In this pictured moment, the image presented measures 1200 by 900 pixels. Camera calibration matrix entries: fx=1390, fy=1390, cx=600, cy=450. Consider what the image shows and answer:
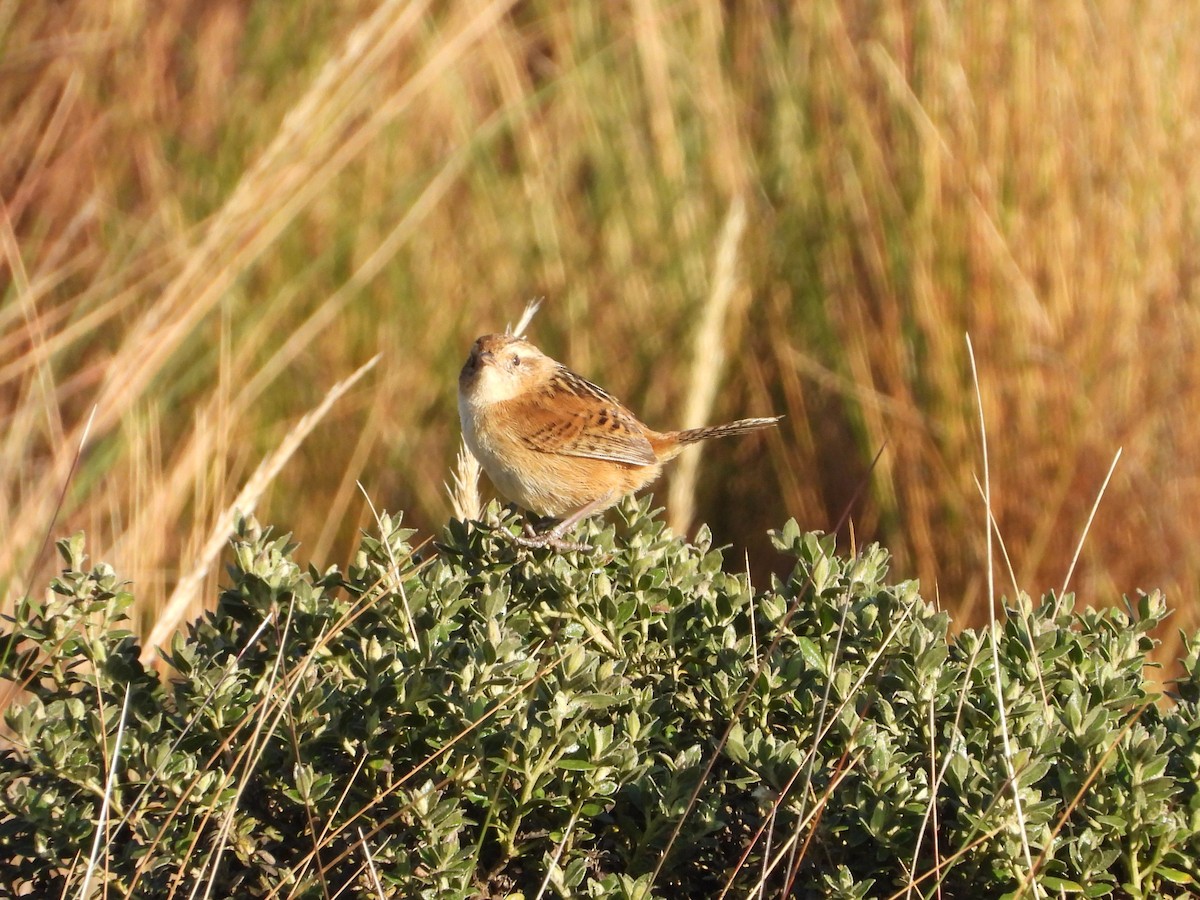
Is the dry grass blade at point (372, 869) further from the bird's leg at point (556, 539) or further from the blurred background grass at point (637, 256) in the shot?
the blurred background grass at point (637, 256)

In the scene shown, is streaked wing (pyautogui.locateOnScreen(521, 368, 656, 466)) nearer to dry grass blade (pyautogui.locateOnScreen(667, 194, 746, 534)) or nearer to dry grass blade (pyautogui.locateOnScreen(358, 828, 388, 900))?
dry grass blade (pyautogui.locateOnScreen(667, 194, 746, 534))

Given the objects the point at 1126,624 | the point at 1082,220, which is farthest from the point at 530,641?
the point at 1082,220

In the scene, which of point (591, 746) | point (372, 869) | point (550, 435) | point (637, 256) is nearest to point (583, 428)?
point (550, 435)

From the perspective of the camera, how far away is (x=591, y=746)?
2.10 metres

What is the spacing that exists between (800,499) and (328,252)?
2.04 metres

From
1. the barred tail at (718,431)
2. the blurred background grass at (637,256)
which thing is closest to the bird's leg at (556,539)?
the barred tail at (718,431)

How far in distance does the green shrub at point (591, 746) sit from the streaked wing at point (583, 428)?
1270 mm

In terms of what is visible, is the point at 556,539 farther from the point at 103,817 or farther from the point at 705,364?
the point at 705,364

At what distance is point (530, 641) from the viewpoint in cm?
256

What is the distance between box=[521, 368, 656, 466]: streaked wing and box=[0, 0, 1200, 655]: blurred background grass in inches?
27.0

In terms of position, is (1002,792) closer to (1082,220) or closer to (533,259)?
(1082,220)

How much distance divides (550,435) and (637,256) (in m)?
2.55

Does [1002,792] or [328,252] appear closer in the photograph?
[1002,792]

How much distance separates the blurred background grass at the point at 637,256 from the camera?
452cm
